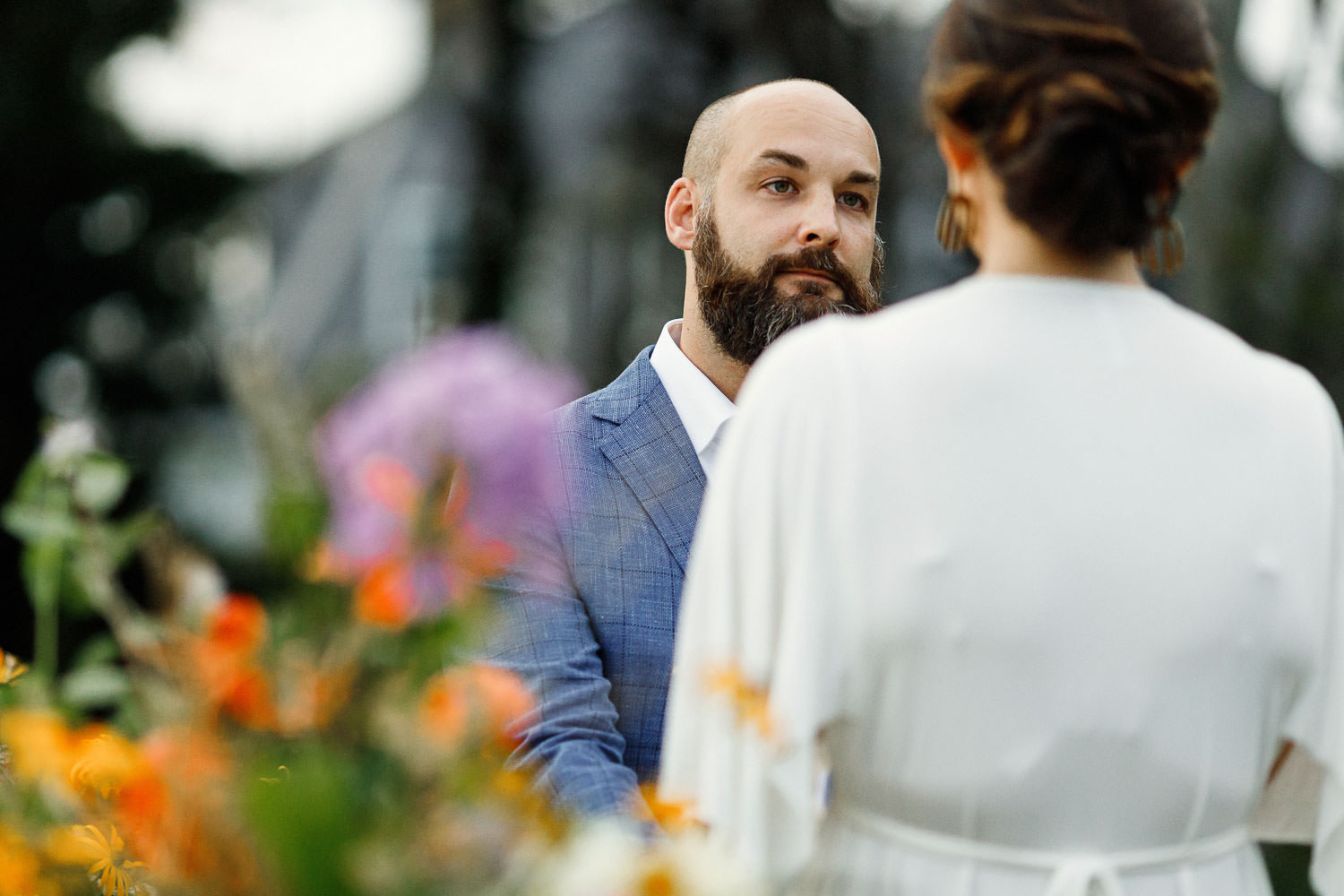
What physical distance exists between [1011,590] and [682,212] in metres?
1.91

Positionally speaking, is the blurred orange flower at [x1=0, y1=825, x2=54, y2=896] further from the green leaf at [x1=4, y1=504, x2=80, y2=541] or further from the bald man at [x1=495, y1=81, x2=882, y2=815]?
the bald man at [x1=495, y1=81, x2=882, y2=815]

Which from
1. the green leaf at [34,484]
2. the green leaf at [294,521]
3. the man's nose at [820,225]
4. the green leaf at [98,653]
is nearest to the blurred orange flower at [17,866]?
the green leaf at [98,653]

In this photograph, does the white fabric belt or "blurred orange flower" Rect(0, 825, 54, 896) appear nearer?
"blurred orange flower" Rect(0, 825, 54, 896)

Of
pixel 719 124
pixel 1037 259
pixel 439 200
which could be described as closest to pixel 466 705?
pixel 1037 259

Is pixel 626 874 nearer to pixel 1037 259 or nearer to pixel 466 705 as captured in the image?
pixel 466 705

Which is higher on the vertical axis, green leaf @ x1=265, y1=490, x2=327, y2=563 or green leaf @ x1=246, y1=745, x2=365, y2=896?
green leaf @ x1=265, y1=490, x2=327, y2=563

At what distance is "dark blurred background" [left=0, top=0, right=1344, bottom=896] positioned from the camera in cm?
661

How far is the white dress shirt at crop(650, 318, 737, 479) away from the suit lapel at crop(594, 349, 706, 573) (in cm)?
3

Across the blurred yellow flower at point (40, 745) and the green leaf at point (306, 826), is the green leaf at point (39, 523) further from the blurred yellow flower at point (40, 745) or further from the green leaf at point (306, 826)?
the green leaf at point (306, 826)

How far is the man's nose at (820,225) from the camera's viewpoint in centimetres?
254

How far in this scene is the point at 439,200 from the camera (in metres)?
12.6

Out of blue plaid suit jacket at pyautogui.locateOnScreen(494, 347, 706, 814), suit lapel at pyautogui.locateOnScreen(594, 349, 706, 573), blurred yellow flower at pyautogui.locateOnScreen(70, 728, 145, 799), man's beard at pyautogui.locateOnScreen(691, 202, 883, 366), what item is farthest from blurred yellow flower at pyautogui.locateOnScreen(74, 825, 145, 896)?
man's beard at pyautogui.locateOnScreen(691, 202, 883, 366)

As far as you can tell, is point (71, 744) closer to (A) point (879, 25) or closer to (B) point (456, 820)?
(B) point (456, 820)

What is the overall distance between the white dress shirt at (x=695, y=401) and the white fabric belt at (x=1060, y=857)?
1.15m
